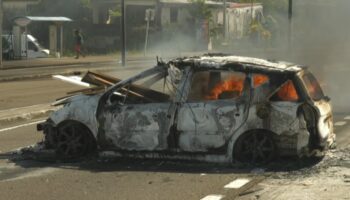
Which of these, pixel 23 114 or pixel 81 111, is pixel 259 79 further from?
pixel 23 114

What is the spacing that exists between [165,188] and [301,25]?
19046 millimetres

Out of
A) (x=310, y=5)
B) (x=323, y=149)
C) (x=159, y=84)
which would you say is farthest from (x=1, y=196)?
(x=310, y=5)

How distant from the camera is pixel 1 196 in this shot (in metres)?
7.20

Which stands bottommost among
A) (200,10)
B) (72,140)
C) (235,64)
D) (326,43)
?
(72,140)

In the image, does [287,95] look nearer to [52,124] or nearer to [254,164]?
[254,164]

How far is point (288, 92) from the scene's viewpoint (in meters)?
8.95

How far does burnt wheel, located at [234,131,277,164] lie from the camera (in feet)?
28.8

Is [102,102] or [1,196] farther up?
[102,102]

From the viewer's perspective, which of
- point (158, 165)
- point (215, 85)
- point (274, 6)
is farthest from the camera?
point (274, 6)

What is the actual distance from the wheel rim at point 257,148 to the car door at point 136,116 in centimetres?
100

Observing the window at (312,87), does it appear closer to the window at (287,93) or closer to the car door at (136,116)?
the window at (287,93)

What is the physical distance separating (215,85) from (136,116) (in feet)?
3.70

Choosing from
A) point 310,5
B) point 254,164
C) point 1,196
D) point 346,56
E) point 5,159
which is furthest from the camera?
point 310,5

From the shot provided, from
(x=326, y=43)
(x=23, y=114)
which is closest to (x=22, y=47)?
(x=326, y=43)
